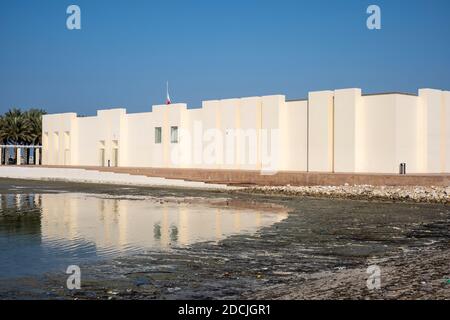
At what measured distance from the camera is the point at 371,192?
32.5m

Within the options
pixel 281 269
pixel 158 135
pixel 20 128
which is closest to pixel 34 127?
pixel 20 128

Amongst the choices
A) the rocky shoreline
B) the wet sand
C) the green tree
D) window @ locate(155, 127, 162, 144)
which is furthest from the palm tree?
the wet sand

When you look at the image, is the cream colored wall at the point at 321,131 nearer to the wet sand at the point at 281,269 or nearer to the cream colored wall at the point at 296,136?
the cream colored wall at the point at 296,136

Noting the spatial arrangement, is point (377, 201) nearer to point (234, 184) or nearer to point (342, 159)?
point (342, 159)

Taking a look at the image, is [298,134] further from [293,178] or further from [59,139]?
[59,139]

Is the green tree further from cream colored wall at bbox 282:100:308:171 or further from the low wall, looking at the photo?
cream colored wall at bbox 282:100:308:171

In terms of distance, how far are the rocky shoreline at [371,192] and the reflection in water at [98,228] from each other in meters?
9.67

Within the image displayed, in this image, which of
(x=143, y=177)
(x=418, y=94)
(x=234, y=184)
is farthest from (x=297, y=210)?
(x=143, y=177)

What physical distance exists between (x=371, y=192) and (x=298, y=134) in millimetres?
12518

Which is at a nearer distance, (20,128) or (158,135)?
(158,135)

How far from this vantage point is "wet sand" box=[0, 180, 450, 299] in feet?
27.6

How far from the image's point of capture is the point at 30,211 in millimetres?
21875

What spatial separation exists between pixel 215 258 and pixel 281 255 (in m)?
1.42

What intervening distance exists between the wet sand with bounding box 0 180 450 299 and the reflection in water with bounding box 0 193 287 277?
3.06 ft
